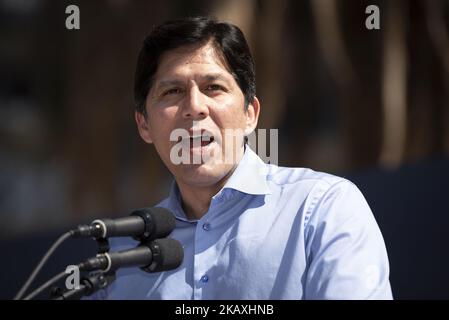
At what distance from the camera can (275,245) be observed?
4.65 feet

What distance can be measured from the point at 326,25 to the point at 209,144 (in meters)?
2.05

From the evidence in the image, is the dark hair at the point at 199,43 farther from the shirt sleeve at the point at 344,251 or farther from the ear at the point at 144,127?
the shirt sleeve at the point at 344,251

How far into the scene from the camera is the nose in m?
1.49

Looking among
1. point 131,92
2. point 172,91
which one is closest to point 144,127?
point 172,91

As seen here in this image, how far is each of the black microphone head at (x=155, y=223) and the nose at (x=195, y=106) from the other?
329 millimetres

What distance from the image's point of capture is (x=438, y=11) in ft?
11.1

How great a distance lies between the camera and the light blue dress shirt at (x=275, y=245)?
1.28m

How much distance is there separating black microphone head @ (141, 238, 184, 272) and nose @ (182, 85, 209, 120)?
37cm

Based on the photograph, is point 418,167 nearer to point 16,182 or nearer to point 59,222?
point 59,222

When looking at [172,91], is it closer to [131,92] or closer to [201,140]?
[201,140]

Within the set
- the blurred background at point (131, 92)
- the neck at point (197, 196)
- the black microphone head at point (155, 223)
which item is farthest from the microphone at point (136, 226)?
the blurred background at point (131, 92)

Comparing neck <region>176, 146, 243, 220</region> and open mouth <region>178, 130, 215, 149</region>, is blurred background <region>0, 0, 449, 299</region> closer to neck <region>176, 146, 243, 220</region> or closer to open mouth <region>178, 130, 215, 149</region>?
neck <region>176, 146, 243, 220</region>

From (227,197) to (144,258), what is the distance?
428 millimetres
